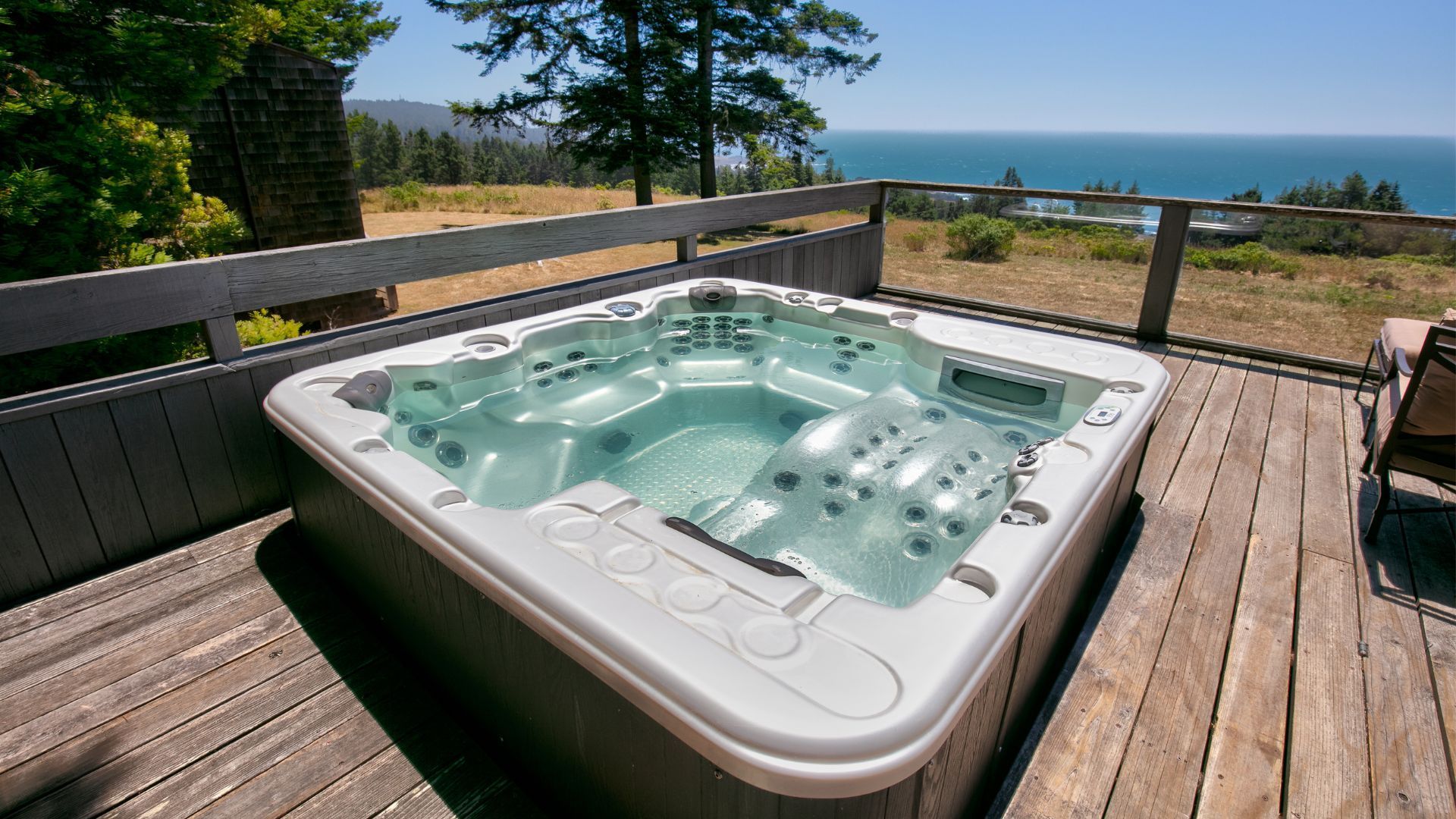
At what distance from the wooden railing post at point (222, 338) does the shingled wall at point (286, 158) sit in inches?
164

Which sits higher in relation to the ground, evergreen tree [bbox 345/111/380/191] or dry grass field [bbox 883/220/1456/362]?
evergreen tree [bbox 345/111/380/191]

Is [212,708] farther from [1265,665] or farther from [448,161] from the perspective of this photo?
[448,161]

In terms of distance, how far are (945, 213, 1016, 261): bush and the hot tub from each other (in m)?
2.24

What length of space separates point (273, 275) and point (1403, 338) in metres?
3.92

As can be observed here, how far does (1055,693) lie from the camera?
5.07ft

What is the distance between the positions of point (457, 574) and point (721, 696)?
65 centimetres

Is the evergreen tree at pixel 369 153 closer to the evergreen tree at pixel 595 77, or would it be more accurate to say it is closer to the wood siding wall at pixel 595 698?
the evergreen tree at pixel 595 77

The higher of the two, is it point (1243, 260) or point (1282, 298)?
point (1243, 260)

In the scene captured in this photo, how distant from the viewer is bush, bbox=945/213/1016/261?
4637mm

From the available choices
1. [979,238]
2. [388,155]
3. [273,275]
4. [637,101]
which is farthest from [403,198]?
[388,155]

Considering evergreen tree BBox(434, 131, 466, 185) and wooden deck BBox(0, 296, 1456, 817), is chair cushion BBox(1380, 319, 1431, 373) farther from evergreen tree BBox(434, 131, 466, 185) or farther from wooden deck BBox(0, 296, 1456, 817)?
evergreen tree BBox(434, 131, 466, 185)

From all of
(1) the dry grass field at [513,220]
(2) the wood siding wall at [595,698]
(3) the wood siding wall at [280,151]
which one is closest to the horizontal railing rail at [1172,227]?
(1) the dry grass field at [513,220]

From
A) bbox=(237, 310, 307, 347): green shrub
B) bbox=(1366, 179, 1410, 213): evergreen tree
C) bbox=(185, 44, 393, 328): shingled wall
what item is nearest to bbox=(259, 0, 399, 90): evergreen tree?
bbox=(185, 44, 393, 328): shingled wall

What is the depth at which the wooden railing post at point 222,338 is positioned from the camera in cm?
203
